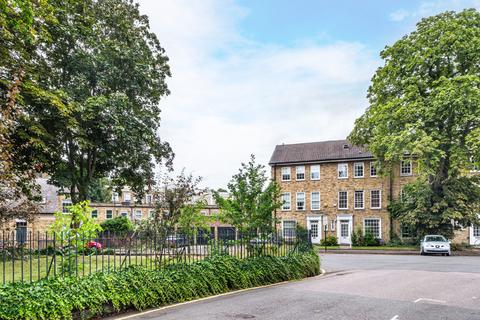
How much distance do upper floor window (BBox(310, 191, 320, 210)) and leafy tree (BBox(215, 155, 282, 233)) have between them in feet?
109

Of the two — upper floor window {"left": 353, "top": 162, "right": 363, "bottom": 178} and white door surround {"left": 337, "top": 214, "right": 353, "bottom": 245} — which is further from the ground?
upper floor window {"left": 353, "top": 162, "right": 363, "bottom": 178}

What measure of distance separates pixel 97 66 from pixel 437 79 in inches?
953

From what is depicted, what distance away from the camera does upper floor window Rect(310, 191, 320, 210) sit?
46.7m

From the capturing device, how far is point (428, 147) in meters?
29.7

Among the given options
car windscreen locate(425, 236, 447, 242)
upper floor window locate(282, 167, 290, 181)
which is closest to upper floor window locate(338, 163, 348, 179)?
upper floor window locate(282, 167, 290, 181)

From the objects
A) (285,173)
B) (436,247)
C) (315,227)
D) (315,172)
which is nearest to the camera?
(436,247)

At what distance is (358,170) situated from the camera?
44906 millimetres

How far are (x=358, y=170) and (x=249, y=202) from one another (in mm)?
33037

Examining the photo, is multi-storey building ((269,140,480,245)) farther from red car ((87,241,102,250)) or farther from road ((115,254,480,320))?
red car ((87,241,102,250))

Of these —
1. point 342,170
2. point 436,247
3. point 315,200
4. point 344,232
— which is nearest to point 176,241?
point 436,247

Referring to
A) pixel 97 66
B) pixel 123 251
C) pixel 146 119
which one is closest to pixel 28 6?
pixel 123 251

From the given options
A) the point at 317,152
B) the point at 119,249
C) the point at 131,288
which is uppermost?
the point at 317,152

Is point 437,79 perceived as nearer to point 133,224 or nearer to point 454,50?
point 454,50

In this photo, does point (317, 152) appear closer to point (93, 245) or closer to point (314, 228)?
point (314, 228)
